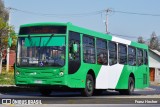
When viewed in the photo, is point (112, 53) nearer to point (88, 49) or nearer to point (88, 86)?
point (88, 49)

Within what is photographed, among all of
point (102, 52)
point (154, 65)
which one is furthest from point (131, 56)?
point (154, 65)

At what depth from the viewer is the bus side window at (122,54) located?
25.5 metres

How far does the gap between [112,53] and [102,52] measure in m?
1.38

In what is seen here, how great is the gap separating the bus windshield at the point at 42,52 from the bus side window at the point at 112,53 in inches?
181

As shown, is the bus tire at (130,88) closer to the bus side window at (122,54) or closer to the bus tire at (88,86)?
the bus side window at (122,54)

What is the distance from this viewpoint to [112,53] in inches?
962

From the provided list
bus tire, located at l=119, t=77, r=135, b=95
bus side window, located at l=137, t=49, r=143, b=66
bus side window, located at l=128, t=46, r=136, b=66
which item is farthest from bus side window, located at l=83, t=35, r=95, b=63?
bus side window, located at l=137, t=49, r=143, b=66

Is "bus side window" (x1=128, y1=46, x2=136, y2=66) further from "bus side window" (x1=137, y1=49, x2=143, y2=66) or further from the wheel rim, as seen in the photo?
the wheel rim

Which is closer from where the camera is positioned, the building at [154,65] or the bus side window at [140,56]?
the bus side window at [140,56]

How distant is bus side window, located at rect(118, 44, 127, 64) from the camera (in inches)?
1003

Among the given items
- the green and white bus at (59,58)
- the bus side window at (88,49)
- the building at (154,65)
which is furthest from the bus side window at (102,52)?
the building at (154,65)

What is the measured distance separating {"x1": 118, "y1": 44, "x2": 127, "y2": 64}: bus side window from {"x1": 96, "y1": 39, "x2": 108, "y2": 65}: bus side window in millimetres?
1902

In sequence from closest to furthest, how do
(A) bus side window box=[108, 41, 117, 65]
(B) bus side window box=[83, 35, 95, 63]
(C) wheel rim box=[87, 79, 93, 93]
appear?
1. (B) bus side window box=[83, 35, 95, 63]
2. (C) wheel rim box=[87, 79, 93, 93]
3. (A) bus side window box=[108, 41, 117, 65]

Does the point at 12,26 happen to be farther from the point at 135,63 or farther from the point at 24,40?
the point at 24,40
